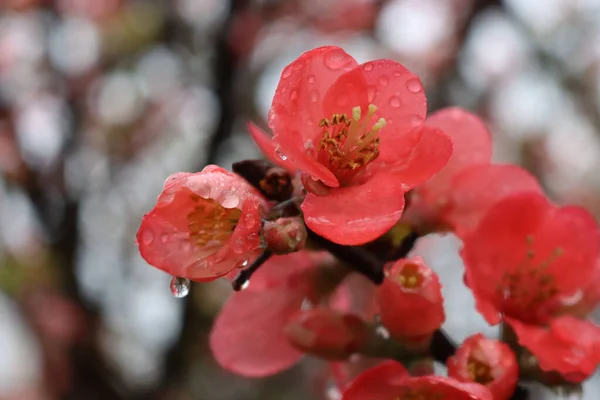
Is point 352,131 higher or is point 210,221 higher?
point 352,131

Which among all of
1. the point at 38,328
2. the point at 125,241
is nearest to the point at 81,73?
the point at 125,241

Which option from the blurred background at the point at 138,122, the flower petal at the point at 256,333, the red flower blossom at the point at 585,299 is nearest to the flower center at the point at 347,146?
the flower petal at the point at 256,333

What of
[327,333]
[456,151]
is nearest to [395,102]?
[456,151]

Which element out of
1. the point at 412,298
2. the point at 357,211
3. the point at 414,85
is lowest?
the point at 412,298

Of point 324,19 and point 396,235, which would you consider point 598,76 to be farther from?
point 396,235

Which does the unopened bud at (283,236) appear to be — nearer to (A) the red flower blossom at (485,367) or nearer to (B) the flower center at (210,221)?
(B) the flower center at (210,221)

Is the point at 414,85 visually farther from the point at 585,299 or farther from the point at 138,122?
the point at 138,122
